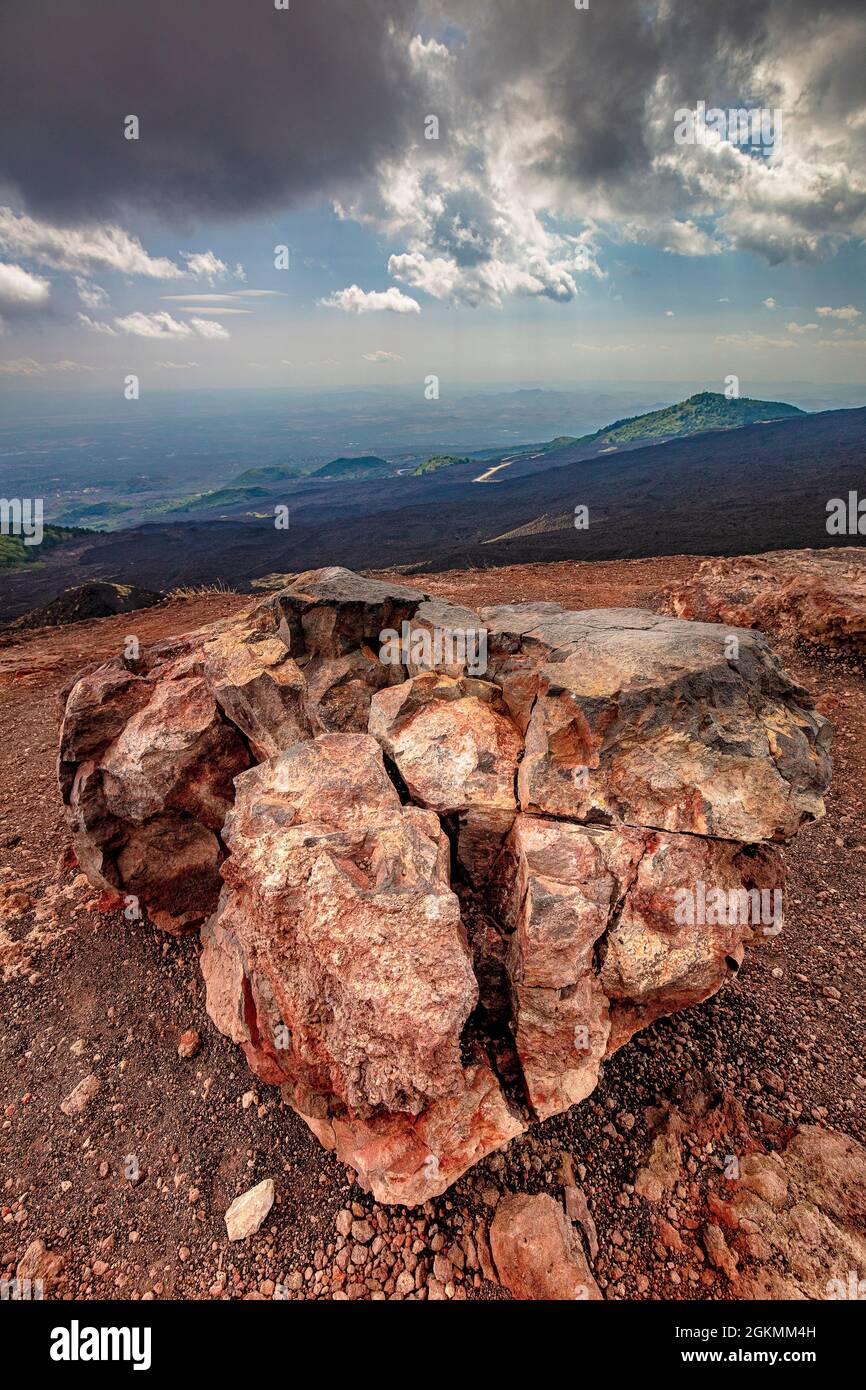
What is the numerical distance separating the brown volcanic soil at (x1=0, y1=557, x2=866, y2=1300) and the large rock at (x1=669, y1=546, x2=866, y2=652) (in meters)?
6.58

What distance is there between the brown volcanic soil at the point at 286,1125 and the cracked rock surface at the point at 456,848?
661mm

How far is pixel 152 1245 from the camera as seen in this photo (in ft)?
15.6

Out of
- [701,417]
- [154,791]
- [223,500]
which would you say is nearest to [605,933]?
[154,791]

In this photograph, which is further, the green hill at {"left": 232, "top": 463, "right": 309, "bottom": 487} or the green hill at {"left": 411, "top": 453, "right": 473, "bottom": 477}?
the green hill at {"left": 232, "top": 463, "right": 309, "bottom": 487}

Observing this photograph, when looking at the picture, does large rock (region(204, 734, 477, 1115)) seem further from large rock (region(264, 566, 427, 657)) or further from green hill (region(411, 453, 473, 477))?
green hill (region(411, 453, 473, 477))

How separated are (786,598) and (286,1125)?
→ 47.4 feet

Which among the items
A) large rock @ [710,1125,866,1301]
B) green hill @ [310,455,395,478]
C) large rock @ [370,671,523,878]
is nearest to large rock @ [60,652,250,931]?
large rock @ [370,671,523,878]

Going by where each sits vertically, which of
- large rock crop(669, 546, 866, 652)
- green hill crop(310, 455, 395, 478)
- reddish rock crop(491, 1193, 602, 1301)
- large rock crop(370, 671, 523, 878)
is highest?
green hill crop(310, 455, 395, 478)

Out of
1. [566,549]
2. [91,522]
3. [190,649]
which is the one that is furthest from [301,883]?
[91,522]

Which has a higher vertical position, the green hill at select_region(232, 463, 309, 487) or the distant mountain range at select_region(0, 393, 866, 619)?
the green hill at select_region(232, 463, 309, 487)

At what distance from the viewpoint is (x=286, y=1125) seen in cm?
537

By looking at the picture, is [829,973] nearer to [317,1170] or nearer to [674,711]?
[674,711]

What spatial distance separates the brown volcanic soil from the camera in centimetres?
448

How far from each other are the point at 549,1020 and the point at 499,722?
2845 mm
